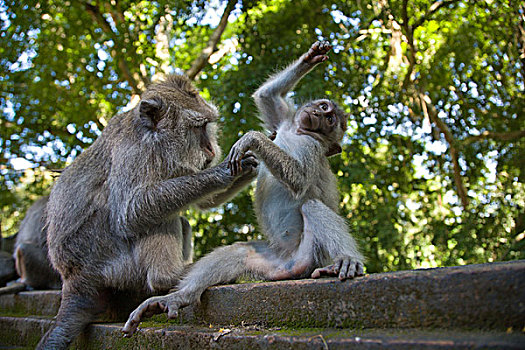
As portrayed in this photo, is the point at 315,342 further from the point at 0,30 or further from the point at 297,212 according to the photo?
the point at 0,30

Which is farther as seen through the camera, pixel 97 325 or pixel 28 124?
pixel 28 124

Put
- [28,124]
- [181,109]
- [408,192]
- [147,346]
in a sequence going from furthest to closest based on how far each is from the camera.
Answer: [28,124] < [408,192] < [181,109] < [147,346]

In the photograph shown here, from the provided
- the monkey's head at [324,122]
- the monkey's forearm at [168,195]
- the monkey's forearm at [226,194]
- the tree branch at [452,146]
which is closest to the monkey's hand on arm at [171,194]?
the monkey's forearm at [168,195]

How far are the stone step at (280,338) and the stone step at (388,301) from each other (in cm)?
6

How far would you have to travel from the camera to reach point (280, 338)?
257cm

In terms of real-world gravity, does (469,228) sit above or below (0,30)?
below

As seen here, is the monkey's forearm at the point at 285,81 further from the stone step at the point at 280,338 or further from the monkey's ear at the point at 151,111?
the stone step at the point at 280,338

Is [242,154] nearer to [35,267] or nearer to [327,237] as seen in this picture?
[327,237]

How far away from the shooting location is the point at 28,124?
415 inches

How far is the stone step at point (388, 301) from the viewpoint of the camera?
6.99 feet

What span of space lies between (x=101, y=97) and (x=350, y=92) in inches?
252

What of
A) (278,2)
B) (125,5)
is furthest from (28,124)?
(278,2)

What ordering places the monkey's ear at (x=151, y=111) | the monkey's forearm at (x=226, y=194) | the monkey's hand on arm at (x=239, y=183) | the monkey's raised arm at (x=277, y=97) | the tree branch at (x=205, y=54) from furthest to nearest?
the tree branch at (x=205, y=54), the monkey's raised arm at (x=277, y=97), the monkey's forearm at (x=226, y=194), the monkey's ear at (x=151, y=111), the monkey's hand on arm at (x=239, y=183)

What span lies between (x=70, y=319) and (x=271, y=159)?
2.30 meters
